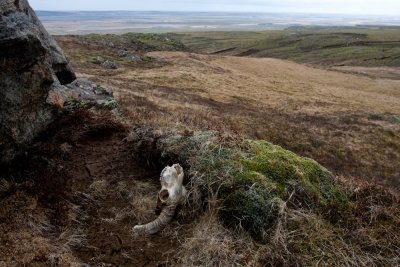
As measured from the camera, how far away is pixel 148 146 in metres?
10.8

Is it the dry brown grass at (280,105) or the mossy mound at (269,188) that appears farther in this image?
the dry brown grass at (280,105)

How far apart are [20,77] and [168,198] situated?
389 cm

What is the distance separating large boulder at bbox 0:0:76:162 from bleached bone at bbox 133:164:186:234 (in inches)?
122

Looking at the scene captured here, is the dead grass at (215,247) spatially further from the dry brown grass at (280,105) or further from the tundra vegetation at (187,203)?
the dry brown grass at (280,105)

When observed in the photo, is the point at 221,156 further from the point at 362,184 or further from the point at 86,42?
the point at 86,42

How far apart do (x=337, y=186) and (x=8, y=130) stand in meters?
7.25

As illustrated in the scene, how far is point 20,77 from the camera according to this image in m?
8.34

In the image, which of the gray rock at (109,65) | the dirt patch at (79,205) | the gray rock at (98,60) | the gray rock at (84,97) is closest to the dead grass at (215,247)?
the dirt patch at (79,205)

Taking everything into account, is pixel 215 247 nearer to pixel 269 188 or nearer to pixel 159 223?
pixel 159 223

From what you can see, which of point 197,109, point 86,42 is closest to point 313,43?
point 86,42

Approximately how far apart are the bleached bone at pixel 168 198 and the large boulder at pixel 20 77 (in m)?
3.09

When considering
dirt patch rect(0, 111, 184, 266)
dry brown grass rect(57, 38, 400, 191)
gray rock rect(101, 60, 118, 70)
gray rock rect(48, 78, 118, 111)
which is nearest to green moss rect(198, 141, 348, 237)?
dirt patch rect(0, 111, 184, 266)

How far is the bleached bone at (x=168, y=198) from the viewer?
8328 millimetres

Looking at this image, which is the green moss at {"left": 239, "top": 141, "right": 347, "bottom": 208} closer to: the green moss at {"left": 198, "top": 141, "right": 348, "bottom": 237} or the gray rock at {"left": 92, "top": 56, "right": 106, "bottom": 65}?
the green moss at {"left": 198, "top": 141, "right": 348, "bottom": 237}
